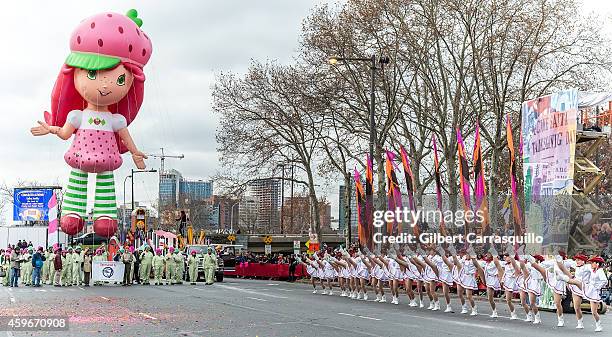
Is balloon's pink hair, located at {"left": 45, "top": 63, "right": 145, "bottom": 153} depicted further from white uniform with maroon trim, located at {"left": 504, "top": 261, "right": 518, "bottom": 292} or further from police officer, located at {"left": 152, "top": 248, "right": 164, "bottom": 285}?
white uniform with maroon trim, located at {"left": 504, "top": 261, "right": 518, "bottom": 292}

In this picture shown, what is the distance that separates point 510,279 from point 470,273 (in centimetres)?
169

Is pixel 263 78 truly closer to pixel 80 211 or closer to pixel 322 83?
pixel 322 83

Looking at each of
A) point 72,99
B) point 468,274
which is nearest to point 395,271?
point 468,274

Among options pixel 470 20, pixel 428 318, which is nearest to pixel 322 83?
pixel 470 20

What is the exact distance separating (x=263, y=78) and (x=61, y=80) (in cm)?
1977

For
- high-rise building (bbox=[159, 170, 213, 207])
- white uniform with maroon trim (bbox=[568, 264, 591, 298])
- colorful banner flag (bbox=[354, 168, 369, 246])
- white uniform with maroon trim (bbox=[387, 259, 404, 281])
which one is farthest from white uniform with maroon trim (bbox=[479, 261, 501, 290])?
high-rise building (bbox=[159, 170, 213, 207])

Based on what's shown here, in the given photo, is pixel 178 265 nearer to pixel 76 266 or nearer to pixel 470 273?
pixel 76 266

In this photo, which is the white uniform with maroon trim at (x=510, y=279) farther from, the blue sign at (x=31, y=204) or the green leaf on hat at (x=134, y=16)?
the blue sign at (x=31, y=204)

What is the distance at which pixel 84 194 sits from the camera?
27.6m

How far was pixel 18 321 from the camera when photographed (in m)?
17.5

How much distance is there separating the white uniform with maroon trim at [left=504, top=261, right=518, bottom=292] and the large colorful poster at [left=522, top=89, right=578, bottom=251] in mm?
6790

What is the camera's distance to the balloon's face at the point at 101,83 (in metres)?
26.2

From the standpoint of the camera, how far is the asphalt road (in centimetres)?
1614

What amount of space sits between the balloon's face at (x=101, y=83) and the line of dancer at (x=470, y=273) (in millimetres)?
9265
